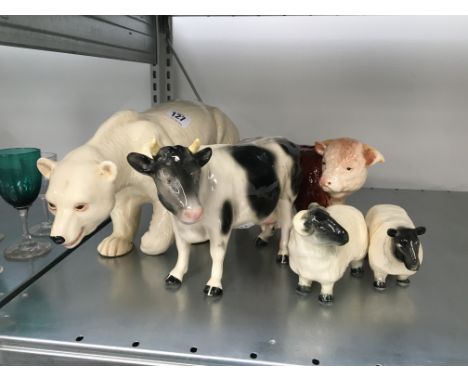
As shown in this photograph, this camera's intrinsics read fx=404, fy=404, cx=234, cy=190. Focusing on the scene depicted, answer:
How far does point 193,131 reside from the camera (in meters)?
0.87

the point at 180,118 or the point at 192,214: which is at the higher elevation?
the point at 180,118

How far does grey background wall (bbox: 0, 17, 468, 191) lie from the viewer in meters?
1.17

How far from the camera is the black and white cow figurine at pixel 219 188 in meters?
0.55

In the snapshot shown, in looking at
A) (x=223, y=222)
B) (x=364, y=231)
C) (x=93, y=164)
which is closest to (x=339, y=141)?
(x=364, y=231)

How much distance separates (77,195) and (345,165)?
465 millimetres

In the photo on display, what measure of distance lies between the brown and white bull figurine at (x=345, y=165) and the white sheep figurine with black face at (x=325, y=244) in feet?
0.25

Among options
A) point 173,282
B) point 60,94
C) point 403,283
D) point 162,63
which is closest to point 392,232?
point 403,283

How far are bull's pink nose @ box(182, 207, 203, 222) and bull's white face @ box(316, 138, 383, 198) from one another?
0.29 m

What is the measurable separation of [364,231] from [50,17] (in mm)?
622

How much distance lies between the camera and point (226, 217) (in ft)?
2.10

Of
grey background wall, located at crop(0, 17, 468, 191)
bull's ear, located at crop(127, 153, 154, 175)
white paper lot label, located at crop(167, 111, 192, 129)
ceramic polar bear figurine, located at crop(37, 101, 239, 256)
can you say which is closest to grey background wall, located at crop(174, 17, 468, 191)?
grey background wall, located at crop(0, 17, 468, 191)

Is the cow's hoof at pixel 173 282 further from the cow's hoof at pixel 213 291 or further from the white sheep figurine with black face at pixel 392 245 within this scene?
the white sheep figurine with black face at pixel 392 245

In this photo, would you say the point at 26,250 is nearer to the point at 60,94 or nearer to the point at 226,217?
the point at 226,217

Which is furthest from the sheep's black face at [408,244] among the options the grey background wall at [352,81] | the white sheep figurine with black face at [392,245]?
→ the grey background wall at [352,81]
